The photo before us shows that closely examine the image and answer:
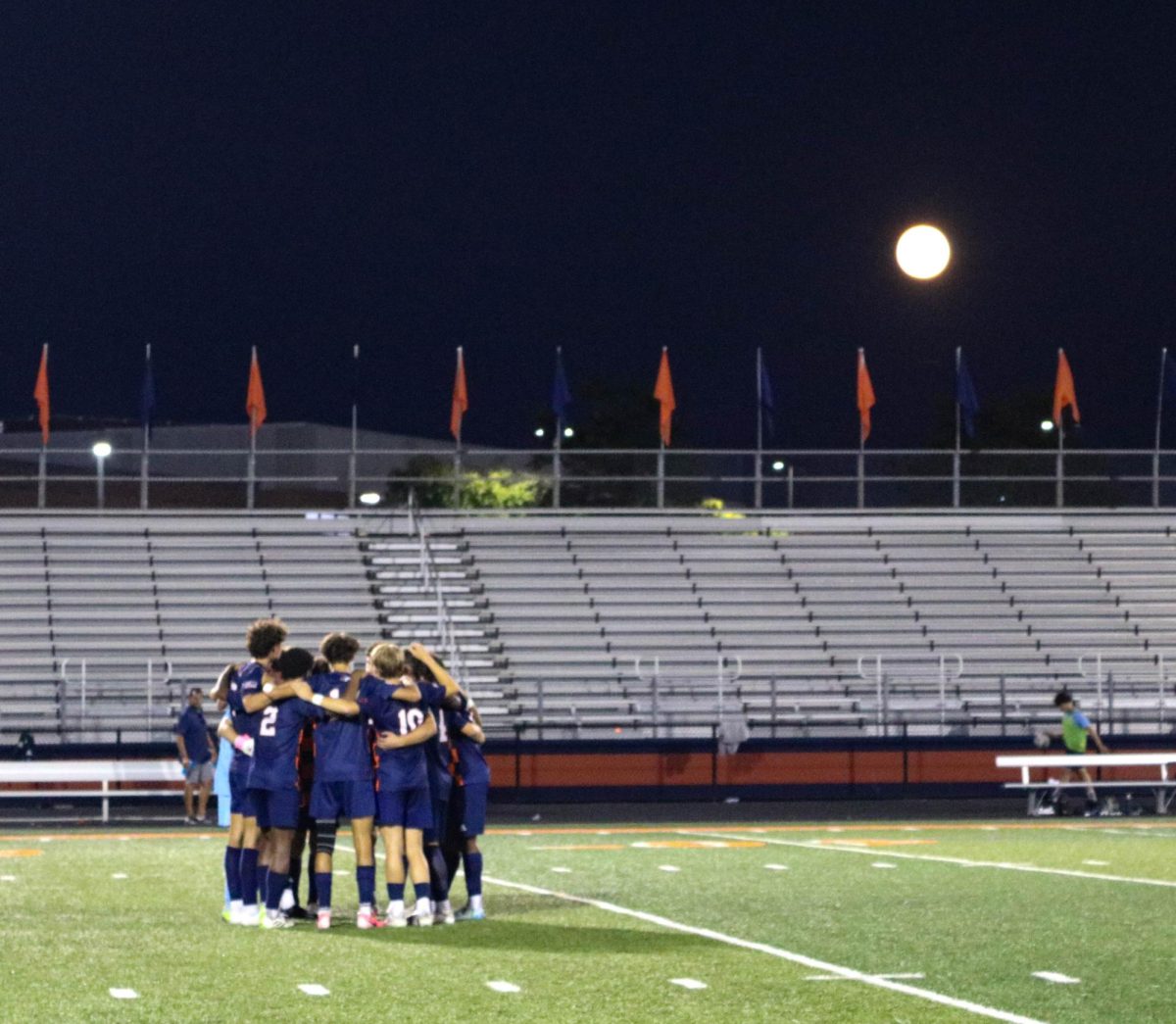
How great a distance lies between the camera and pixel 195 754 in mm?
26000

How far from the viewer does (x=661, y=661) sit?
3591cm

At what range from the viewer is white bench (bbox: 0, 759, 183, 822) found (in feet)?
85.8

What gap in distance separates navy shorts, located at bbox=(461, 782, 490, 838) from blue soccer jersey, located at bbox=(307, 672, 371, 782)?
925 millimetres

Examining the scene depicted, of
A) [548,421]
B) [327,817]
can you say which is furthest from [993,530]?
[548,421]

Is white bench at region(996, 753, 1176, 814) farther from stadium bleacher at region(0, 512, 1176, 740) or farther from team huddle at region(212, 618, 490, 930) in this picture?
Answer: team huddle at region(212, 618, 490, 930)

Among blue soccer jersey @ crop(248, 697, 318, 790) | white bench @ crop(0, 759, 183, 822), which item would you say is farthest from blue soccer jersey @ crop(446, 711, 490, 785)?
white bench @ crop(0, 759, 183, 822)

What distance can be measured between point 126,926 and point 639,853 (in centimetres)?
784

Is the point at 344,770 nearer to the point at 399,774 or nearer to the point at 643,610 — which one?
the point at 399,774

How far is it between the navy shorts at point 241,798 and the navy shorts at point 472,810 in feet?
4.54

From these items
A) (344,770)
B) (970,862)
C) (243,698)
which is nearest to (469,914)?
(344,770)

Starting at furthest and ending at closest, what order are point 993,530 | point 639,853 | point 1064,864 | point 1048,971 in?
point 993,530, point 639,853, point 1064,864, point 1048,971

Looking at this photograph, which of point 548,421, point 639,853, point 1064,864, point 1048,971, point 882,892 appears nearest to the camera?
point 1048,971

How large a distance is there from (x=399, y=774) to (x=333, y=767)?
402 mm

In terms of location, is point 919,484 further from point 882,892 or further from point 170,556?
point 882,892
